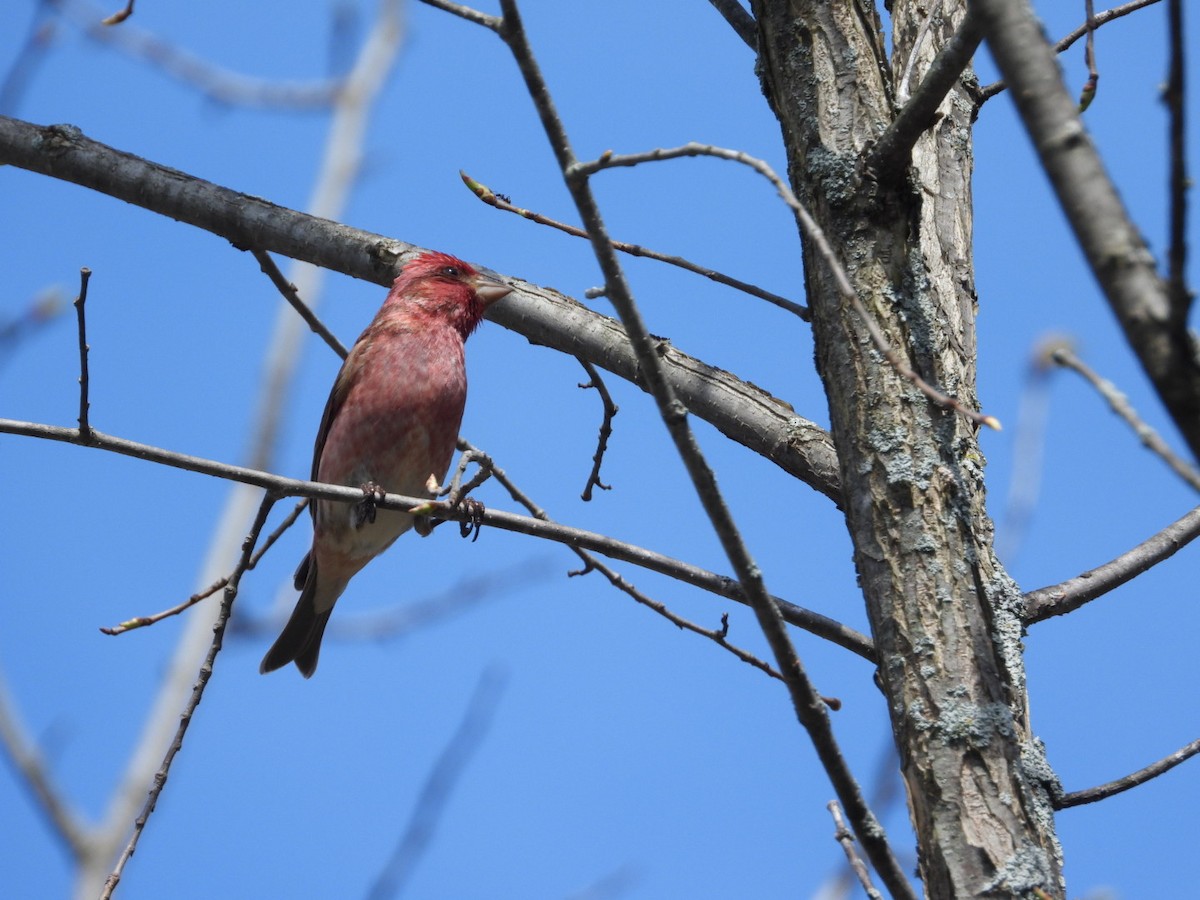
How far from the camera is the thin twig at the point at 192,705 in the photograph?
124 inches

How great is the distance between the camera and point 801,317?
11.2 feet

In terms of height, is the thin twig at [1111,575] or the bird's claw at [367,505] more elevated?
the bird's claw at [367,505]

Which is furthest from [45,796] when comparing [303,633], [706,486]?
[706,486]

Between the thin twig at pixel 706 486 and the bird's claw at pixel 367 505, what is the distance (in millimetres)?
1132

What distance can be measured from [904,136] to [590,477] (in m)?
1.68

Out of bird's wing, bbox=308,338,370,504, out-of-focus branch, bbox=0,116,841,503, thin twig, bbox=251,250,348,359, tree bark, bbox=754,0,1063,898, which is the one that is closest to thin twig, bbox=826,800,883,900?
tree bark, bbox=754,0,1063,898

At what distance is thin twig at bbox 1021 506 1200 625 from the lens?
327cm

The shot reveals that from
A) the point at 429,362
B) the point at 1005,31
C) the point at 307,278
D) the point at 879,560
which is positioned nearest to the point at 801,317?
the point at 879,560

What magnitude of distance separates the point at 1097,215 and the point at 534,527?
1.70 meters

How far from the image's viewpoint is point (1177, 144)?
1511 mm

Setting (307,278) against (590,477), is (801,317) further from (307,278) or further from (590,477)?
(307,278)

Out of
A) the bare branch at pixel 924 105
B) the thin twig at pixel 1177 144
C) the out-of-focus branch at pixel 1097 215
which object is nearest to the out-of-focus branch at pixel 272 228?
the bare branch at pixel 924 105

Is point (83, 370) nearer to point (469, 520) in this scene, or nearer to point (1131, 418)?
point (469, 520)

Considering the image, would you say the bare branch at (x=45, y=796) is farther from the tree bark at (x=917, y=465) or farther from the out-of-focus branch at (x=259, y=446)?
the tree bark at (x=917, y=465)
